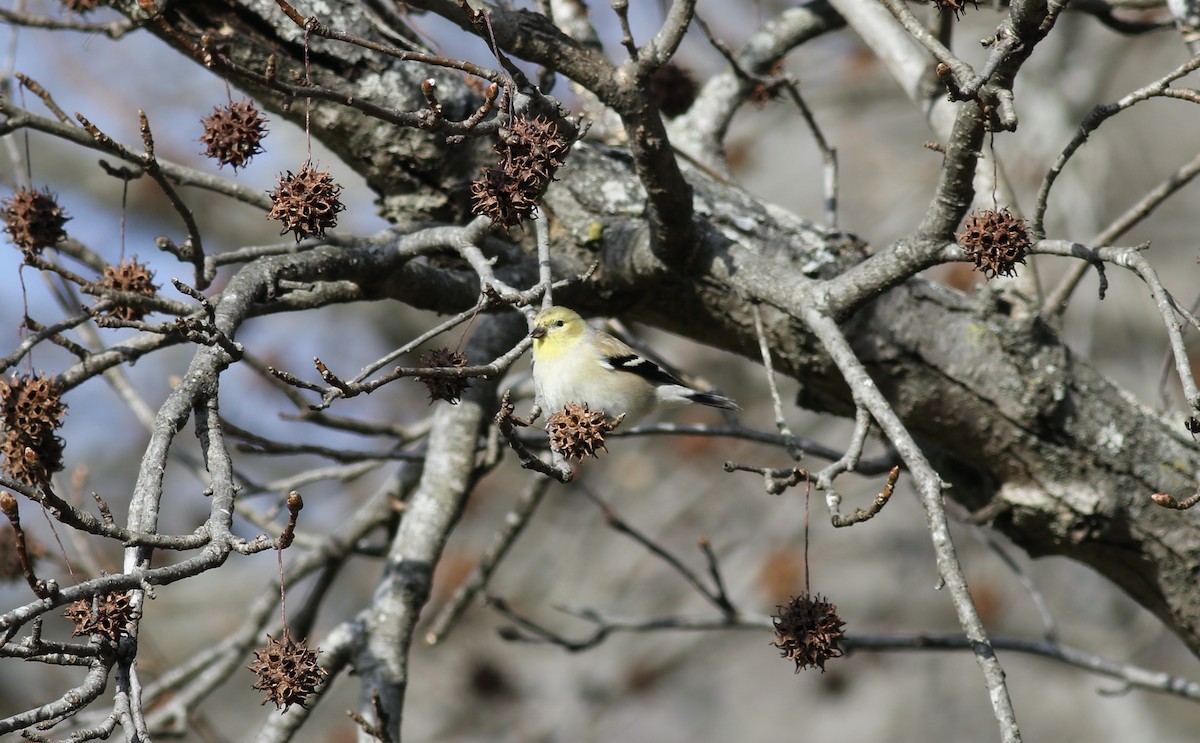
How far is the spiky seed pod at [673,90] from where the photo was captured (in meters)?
4.07

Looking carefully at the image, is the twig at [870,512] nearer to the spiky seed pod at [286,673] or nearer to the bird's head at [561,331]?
the spiky seed pod at [286,673]

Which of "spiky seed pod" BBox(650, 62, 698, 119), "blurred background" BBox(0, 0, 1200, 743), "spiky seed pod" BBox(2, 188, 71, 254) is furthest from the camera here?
"blurred background" BBox(0, 0, 1200, 743)

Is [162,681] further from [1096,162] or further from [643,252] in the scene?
[1096,162]

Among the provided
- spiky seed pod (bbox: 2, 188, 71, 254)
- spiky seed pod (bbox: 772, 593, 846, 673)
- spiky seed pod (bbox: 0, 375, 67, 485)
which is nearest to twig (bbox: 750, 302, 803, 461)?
spiky seed pod (bbox: 772, 593, 846, 673)

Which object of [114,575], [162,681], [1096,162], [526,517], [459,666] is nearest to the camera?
[114,575]

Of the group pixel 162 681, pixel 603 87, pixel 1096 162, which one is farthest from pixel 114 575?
pixel 1096 162

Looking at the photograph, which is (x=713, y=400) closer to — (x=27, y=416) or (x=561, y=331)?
(x=561, y=331)

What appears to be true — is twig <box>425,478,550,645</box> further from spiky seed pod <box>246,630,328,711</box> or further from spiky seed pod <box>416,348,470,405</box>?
spiky seed pod <box>246,630,328,711</box>

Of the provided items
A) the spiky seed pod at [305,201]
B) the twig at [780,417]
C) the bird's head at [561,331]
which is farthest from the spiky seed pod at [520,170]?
the bird's head at [561,331]

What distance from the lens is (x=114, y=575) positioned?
63.7 inches

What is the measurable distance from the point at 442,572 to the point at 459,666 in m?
0.78

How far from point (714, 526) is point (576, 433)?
23.2ft

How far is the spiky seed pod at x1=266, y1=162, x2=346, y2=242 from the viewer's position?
2141 millimetres

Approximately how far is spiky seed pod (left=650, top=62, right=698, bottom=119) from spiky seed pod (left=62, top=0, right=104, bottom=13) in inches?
82.6
